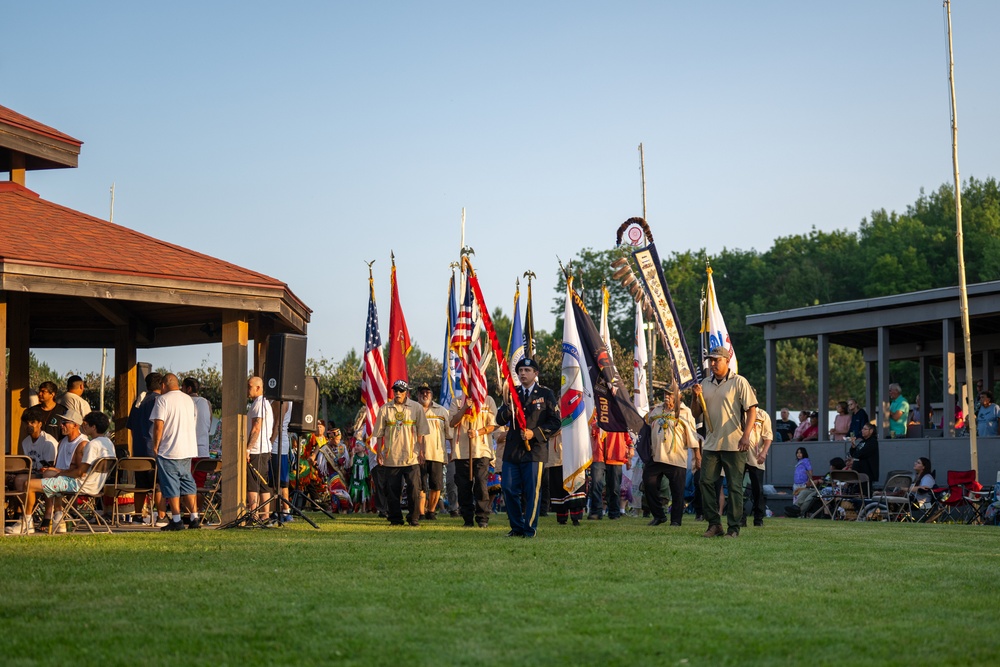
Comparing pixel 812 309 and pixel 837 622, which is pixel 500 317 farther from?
pixel 837 622

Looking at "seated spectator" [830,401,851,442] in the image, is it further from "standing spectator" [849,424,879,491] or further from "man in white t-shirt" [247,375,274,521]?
"man in white t-shirt" [247,375,274,521]

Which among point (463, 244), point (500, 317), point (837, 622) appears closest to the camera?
point (837, 622)

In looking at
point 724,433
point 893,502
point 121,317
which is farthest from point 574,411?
point 893,502

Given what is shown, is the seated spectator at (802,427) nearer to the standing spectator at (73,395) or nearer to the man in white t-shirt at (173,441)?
the standing spectator at (73,395)

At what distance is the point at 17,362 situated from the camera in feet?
58.9

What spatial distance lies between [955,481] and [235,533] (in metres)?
13.1

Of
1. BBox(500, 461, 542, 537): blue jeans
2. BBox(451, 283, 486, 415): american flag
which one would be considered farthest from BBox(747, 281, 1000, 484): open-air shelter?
BBox(500, 461, 542, 537): blue jeans

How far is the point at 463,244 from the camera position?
28250mm

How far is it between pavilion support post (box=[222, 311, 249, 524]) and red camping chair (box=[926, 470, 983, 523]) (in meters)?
12.5

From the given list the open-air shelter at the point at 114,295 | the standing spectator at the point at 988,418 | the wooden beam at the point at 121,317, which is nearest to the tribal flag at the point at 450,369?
the open-air shelter at the point at 114,295

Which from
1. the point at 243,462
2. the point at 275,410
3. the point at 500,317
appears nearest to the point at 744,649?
the point at 243,462

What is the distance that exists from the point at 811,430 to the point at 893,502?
663cm

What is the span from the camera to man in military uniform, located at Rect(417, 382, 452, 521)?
17375mm

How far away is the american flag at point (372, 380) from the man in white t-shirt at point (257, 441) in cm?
294
